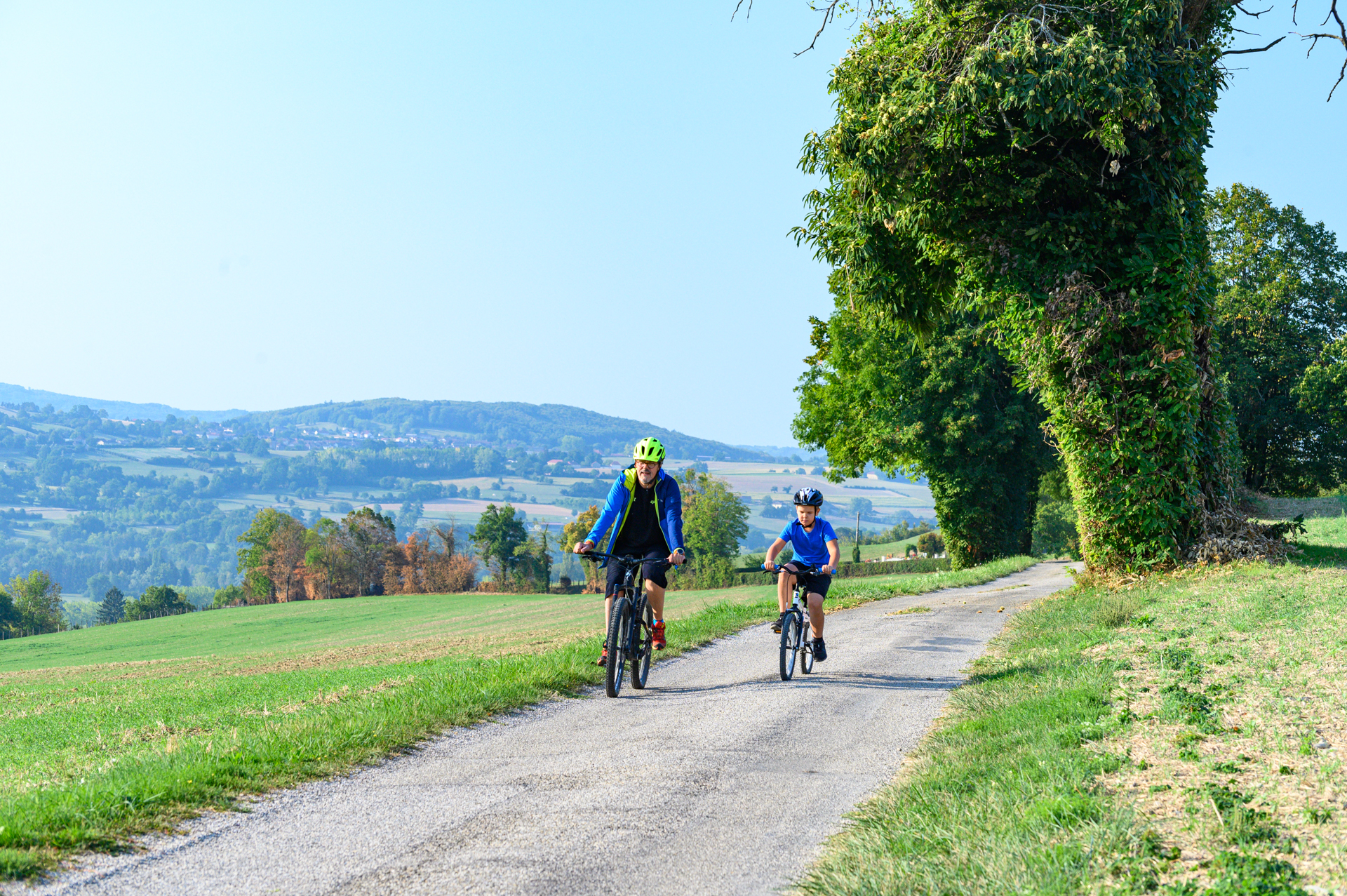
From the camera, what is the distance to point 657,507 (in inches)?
356

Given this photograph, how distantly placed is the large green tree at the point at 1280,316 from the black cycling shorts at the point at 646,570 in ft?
147

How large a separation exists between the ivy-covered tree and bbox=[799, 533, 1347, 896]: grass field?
26458mm

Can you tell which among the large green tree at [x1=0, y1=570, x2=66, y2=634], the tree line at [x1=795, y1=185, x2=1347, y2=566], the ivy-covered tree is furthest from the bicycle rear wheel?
the large green tree at [x1=0, y1=570, x2=66, y2=634]

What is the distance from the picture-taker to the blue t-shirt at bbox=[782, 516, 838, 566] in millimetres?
9891

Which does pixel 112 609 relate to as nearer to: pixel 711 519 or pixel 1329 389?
pixel 711 519

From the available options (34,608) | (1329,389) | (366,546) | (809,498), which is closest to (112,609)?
(34,608)

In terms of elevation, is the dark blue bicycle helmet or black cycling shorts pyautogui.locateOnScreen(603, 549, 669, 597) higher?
the dark blue bicycle helmet

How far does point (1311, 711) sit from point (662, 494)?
542cm

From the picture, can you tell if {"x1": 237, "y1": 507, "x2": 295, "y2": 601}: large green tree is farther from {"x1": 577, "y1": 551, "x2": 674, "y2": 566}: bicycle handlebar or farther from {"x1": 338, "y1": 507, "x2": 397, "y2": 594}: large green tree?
{"x1": 577, "y1": 551, "x2": 674, "y2": 566}: bicycle handlebar

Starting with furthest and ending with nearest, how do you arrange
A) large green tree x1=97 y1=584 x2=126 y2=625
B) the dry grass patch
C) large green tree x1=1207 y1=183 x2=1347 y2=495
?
large green tree x1=97 y1=584 x2=126 y2=625 → large green tree x1=1207 y1=183 x2=1347 y2=495 → the dry grass patch

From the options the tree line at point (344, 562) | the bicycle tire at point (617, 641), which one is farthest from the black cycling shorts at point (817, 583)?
the tree line at point (344, 562)

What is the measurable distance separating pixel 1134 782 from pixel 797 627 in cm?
510

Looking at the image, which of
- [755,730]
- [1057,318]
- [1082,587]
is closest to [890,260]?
[1057,318]

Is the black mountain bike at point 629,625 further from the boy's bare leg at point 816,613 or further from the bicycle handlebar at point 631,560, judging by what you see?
the boy's bare leg at point 816,613
